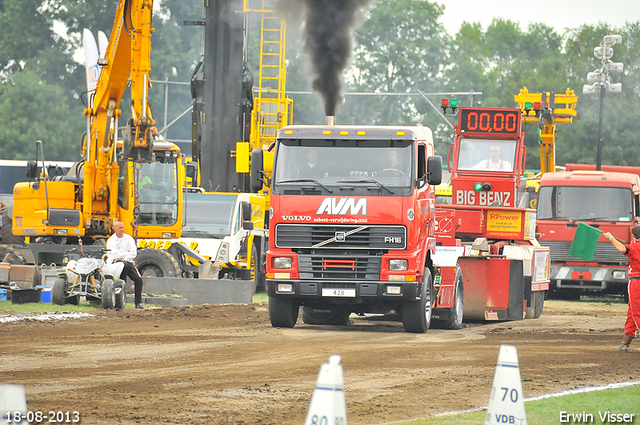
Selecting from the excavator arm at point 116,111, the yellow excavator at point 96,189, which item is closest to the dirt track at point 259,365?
the excavator arm at point 116,111

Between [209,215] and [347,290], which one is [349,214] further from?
[209,215]

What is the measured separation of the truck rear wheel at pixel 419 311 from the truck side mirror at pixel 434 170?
1.47 meters

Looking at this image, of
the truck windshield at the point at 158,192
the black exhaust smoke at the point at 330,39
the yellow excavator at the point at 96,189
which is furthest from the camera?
the truck windshield at the point at 158,192

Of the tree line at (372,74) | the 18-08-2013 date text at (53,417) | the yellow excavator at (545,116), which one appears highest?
the tree line at (372,74)

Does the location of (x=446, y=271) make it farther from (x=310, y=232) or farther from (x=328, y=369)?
(x=328, y=369)

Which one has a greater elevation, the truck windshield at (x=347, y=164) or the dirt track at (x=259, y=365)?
the truck windshield at (x=347, y=164)

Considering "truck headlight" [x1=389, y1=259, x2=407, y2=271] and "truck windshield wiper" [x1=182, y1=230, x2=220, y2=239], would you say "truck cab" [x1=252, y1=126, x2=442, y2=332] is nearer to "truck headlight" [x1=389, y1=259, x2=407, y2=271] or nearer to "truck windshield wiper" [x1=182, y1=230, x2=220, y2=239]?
"truck headlight" [x1=389, y1=259, x2=407, y2=271]

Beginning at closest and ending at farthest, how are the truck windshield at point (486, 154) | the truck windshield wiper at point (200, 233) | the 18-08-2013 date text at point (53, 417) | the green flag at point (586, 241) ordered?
the 18-08-2013 date text at point (53, 417) < the green flag at point (586, 241) < the truck windshield at point (486, 154) < the truck windshield wiper at point (200, 233)

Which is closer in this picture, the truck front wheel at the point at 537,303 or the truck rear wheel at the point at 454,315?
the truck rear wheel at the point at 454,315

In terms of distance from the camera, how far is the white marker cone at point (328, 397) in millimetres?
5586

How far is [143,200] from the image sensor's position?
938 inches

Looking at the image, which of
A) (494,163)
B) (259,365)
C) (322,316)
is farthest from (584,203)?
(259,365)

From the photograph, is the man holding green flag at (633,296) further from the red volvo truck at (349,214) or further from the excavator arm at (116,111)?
the excavator arm at (116,111)

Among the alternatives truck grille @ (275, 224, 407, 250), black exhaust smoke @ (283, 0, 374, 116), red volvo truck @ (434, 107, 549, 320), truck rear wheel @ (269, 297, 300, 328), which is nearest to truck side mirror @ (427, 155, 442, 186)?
truck grille @ (275, 224, 407, 250)
